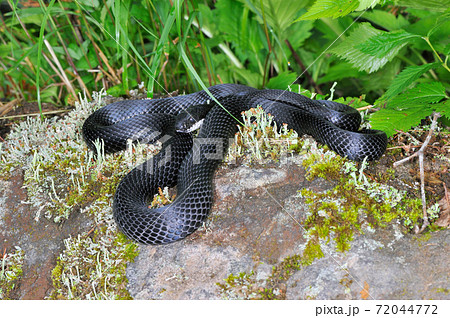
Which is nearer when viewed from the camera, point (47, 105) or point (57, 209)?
point (57, 209)

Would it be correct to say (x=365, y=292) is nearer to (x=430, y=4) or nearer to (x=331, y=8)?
(x=331, y=8)

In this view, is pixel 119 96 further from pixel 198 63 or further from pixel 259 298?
pixel 259 298

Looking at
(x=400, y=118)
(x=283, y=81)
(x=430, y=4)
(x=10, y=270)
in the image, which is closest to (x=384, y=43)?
(x=400, y=118)

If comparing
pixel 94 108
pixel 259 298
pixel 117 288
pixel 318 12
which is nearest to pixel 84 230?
pixel 117 288

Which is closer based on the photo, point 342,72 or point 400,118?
point 400,118

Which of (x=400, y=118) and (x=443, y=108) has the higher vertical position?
(x=443, y=108)

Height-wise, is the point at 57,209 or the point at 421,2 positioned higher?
the point at 421,2

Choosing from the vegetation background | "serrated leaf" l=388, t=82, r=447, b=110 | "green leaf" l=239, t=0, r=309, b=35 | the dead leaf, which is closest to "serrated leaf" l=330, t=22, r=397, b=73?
the vegetation background
